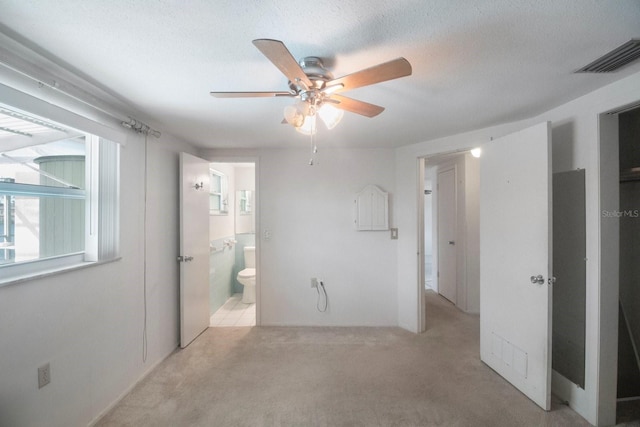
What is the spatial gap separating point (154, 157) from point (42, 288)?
128 centimetres

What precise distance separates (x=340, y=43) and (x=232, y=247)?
358 cm

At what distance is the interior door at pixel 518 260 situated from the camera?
171 centimetres

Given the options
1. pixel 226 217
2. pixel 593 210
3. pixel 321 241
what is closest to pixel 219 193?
pixel 226 217

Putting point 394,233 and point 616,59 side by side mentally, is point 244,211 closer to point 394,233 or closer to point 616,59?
point 394,233

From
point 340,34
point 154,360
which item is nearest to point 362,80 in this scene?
point 340,34

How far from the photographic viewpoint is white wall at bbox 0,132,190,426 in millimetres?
1242

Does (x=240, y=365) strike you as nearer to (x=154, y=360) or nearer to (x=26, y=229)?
(x=154, y=360)

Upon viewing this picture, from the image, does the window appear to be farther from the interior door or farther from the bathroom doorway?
the interior door

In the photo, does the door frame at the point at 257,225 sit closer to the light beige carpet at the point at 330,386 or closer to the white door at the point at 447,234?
the light beige carpet at the point at 330,386

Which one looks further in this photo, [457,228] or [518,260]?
[457,228]

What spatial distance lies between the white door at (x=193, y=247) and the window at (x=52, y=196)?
0.71 meters

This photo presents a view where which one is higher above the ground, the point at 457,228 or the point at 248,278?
the point at 457,228

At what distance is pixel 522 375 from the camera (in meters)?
1.85

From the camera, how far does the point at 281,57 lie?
0.94 meters
